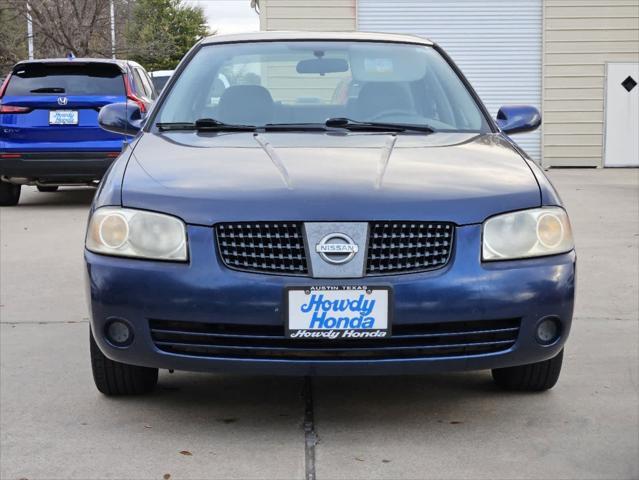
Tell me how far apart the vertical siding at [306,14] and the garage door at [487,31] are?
50 centimetres

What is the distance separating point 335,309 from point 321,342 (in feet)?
0.49

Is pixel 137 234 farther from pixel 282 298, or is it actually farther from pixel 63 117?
pixel 63 117

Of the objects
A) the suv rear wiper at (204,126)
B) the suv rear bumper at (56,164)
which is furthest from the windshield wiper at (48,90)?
the suv rear wiper at (204,126)

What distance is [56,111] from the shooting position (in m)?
11.3

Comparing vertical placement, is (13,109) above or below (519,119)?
below

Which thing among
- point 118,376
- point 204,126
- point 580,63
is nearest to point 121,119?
point 204,126

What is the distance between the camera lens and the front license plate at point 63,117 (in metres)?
11.3

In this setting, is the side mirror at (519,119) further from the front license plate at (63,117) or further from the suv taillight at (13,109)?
the suv taillight at (13,109)

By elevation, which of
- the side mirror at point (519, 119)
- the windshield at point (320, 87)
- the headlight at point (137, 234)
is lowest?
the headlight at point (137, 234)

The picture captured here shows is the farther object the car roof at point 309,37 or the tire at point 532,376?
the car roof at point 309,37

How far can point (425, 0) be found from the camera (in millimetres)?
19828

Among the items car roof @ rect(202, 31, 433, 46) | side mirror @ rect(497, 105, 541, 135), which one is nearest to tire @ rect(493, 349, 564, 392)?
side mirror @ rect(497, 105, 541, 135)

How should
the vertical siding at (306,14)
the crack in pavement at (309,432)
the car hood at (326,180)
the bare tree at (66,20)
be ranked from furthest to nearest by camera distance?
the bare tree at (66,20)
the vertical siding at (306,14)
the car hood at (326,180)
the crack in pavement at (309,432)

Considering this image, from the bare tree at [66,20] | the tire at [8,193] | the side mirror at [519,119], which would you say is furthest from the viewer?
the bare tree at [66,20]
